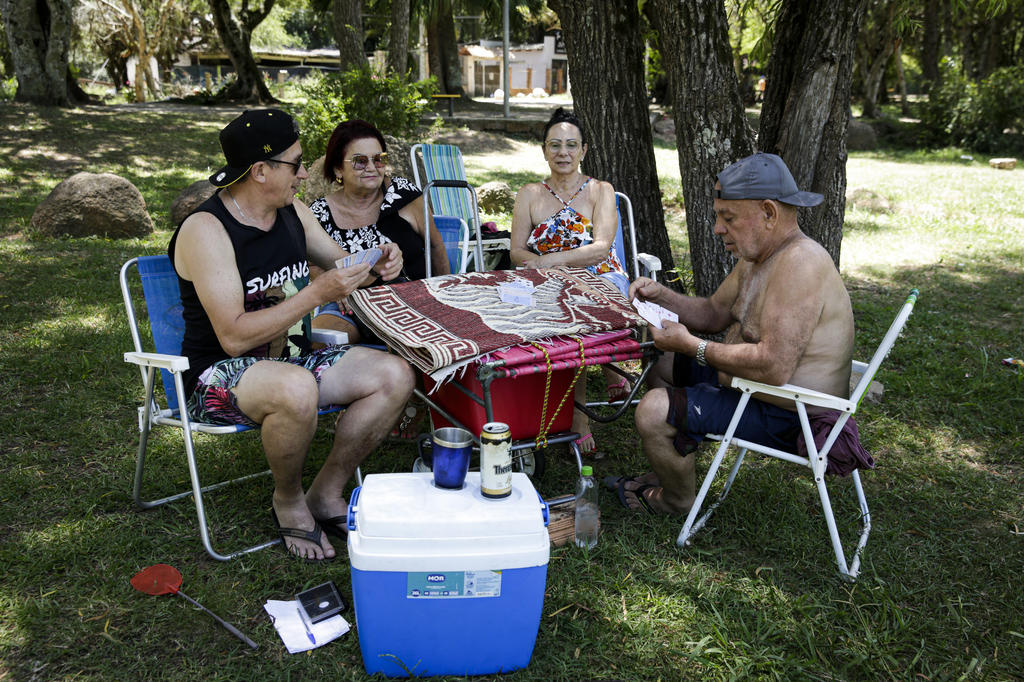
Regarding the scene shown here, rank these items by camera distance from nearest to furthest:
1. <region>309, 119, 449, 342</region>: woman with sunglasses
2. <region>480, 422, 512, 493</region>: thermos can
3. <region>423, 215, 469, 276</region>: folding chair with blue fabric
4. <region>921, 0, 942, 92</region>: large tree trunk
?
<region>480, 422, 512, 493</region>: thermos can → <region>309, 119, 449, 342</region>: woman with sunglasses → <region>423, 215, 469, 276</region>: folding chair with blue fabric → <region>921, 0, 942, 92</region>: large tree trunk

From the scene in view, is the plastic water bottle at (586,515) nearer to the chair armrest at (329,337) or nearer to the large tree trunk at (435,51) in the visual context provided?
the chair armrest at (329,337)

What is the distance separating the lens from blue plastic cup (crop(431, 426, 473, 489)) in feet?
7.52

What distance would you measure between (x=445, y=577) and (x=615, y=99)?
3.98 m

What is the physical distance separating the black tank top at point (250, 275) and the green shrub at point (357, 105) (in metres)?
7.13

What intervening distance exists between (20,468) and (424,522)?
7.63 ft

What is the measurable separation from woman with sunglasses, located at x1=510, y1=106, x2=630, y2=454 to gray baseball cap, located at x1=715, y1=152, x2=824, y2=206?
1407 mm

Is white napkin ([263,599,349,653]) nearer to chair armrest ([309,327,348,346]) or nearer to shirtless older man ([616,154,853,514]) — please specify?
chair armrest ([309,327,348,346])

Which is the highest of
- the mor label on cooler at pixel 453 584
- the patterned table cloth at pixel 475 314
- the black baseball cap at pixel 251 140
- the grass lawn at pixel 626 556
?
the black baseball cap at pixel 251 140

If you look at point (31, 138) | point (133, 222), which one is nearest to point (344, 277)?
point (133, 222)

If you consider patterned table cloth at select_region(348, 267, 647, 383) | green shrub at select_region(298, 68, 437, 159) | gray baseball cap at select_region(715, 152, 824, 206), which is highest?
green shrub at select_region(298, 68, 437, 159)

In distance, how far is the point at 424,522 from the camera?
2.13 m

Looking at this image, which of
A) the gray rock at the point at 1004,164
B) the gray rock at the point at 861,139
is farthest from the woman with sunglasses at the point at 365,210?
the gray rock at the point at 861,139

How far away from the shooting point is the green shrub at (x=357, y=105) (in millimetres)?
9930

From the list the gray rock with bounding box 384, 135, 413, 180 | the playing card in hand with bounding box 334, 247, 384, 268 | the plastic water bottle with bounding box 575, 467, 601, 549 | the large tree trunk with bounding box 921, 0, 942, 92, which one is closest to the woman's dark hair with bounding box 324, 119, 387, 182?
the playing card in hand with bounding box 334, 247, 384, 268
